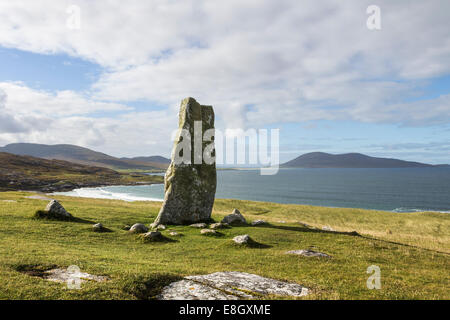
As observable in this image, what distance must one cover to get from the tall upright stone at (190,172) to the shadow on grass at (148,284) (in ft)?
61.4

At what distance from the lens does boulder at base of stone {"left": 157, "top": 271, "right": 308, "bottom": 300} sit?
28.1 feet

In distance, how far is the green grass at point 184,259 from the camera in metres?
9.33

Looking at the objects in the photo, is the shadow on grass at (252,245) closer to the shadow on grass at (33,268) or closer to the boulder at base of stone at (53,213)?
the shadow on grass at (33,268)

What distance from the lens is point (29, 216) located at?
81.3 ft

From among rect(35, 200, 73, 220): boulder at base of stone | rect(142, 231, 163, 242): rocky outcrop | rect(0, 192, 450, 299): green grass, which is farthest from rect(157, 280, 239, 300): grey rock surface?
rect(35, 200, 73, 220): boulder at base of stone

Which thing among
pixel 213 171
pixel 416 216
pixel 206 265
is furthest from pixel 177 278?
pixel 416 216

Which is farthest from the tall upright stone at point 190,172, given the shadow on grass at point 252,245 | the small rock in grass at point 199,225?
the shadow on grass at point 252,245

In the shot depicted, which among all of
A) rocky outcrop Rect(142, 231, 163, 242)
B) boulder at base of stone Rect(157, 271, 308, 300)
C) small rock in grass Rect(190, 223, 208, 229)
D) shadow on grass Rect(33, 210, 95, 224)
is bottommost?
small rock in grass Rect(190, 223, 208, 229)

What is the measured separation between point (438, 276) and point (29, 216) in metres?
32.2

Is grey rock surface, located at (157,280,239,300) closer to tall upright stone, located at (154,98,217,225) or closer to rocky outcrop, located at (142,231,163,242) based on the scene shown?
rocky outcrop, located at (142,231,163,242)

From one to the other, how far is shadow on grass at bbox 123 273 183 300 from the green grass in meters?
0.03

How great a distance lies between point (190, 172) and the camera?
29516mm
